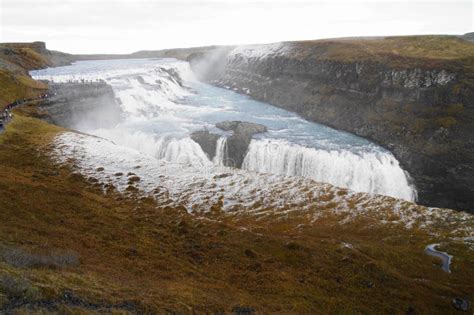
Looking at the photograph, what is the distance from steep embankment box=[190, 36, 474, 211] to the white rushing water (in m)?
3.53

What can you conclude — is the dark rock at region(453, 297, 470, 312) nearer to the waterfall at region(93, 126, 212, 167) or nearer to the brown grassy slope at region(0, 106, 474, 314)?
the brown grassy slope at region(0, 106, 474, 314)

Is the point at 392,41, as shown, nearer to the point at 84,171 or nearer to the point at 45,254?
the point at 84,171

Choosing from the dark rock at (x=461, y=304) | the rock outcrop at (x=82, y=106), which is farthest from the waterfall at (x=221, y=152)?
the dark rock at (x=461, y=304)

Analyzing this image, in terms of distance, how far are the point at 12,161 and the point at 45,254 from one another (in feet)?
71.9

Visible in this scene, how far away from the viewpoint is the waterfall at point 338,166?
1919 inches

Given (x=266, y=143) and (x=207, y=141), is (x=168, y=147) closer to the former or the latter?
(x=207, y=141)

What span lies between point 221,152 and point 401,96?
35447mm

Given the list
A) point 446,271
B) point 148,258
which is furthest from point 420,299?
point 148,258

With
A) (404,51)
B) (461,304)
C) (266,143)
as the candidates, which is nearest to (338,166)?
(266,143)

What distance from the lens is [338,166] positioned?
49594 millimetres

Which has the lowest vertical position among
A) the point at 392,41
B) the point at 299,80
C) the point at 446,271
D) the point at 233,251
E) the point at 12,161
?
the point at 446,271

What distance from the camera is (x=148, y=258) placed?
21625mm

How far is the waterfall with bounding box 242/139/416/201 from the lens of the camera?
48750 mm

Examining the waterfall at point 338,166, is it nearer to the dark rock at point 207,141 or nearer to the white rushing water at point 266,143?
the white rushing water at point 266,143
